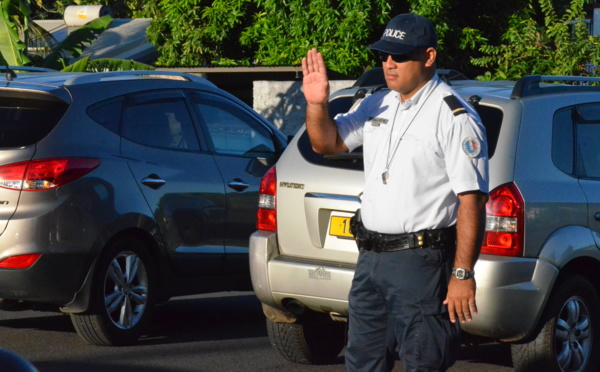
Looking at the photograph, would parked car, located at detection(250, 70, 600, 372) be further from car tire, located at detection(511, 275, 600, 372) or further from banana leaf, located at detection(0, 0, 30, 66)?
banana leaf, located at detection(0, 0, 30, 66)

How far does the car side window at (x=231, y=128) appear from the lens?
8.20m

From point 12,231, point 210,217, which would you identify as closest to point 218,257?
point 210,217

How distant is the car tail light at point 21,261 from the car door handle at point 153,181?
97 centimetres

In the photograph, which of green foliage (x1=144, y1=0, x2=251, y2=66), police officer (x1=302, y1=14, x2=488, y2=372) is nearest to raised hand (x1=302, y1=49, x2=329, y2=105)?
police officer (x1=302, y1=14, x2=488, y2=372)

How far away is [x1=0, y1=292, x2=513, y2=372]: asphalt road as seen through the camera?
269 inches

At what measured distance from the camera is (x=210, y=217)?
795cm

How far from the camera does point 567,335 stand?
6105 mm

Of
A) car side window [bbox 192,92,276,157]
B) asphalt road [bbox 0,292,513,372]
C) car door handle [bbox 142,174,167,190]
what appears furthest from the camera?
car side window [bbox 192,92,276,157]

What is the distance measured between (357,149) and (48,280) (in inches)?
81.9

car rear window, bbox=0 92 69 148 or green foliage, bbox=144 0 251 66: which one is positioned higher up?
car rear window, bbox=0 92 69 148

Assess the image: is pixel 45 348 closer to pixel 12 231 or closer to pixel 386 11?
pixel 12 231

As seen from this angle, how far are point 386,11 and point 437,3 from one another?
3.08 feet

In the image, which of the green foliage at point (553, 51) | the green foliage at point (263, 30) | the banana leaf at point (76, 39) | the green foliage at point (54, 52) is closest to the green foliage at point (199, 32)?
the green foliage at point (263, 30)

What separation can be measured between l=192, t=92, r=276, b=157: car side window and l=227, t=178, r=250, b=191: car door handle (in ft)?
0.74
